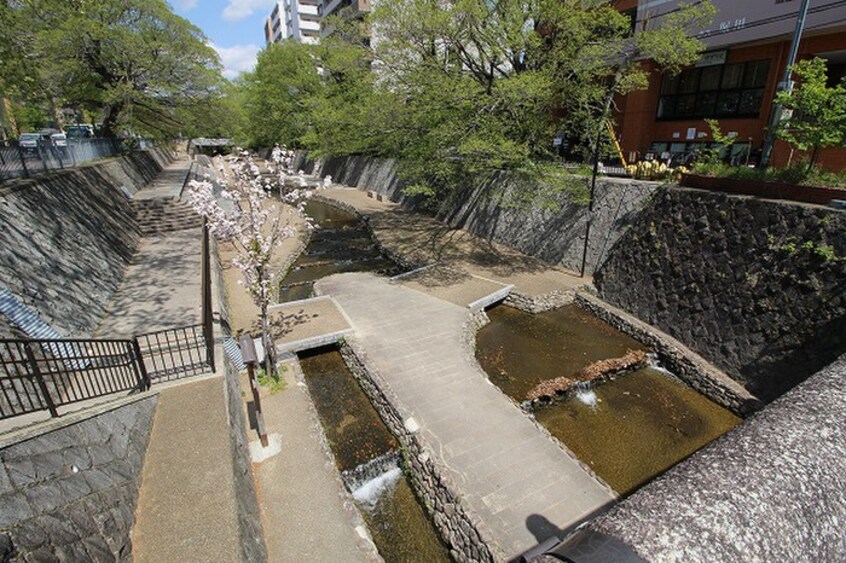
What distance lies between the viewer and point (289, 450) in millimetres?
6953

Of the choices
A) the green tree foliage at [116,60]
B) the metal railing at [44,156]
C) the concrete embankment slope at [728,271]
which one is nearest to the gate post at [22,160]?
the metal railing at [44,156]

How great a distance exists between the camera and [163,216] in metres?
18.3

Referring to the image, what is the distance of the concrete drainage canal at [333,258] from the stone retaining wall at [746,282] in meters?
9.62

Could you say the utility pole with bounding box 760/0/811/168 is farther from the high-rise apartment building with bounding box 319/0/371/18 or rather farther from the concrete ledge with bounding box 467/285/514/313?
the high-rise apartment building with bounding box 319/0/371/18

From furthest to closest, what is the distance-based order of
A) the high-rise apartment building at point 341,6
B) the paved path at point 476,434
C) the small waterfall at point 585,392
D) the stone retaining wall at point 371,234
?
the high-rise apartment building at point 341,6, the stone retaining wall at point 371,234, the small waterfall at point 585,392, the paved path at point 476,434

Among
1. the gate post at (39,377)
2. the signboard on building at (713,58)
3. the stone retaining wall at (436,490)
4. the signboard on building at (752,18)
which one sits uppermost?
the signboard on building at (752,18)

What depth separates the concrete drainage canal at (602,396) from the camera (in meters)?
7.57

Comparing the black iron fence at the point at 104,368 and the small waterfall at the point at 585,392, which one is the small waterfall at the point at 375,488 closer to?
the black iron fence at the point at 104,368

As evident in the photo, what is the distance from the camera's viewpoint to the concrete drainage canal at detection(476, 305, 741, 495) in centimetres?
757

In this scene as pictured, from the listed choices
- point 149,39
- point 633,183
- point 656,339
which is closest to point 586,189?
point 633,183

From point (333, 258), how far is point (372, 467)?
41.8 feet

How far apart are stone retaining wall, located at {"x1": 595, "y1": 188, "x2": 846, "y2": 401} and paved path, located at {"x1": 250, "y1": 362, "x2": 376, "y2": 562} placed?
30.7ft

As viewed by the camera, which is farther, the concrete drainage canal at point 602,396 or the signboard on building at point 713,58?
the signboard on building at point 713,58

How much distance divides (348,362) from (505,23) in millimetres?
12867
